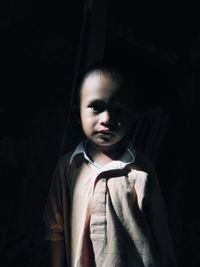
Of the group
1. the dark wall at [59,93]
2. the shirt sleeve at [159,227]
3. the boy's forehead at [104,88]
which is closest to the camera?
the boy's forehead at [104,88]

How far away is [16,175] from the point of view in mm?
1772

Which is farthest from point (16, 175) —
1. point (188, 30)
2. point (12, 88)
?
point (188, 30)

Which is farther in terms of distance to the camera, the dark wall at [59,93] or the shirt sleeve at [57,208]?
the dark wall at [59,93]

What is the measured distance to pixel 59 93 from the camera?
1.91 metres

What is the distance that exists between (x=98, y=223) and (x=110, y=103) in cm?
49

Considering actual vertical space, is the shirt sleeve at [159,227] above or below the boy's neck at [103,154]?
below

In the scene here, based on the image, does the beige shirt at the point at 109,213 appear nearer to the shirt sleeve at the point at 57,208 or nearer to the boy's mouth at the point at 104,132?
the shirt sleeve at the point at 57,208

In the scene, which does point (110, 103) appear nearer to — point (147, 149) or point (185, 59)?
point (147, 149)

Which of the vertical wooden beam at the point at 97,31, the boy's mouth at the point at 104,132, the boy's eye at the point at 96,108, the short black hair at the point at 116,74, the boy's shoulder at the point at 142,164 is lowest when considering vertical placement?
the boy's shoulder at the point at 142,164

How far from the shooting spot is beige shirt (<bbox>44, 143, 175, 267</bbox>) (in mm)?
1328

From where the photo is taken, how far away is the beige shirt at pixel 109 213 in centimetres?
133

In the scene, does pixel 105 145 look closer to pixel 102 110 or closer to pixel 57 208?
pixel 102 110

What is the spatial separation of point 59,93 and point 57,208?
74 cm

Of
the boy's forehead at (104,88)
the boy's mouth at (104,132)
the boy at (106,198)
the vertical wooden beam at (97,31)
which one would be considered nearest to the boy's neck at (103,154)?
the boy at (106,198)
